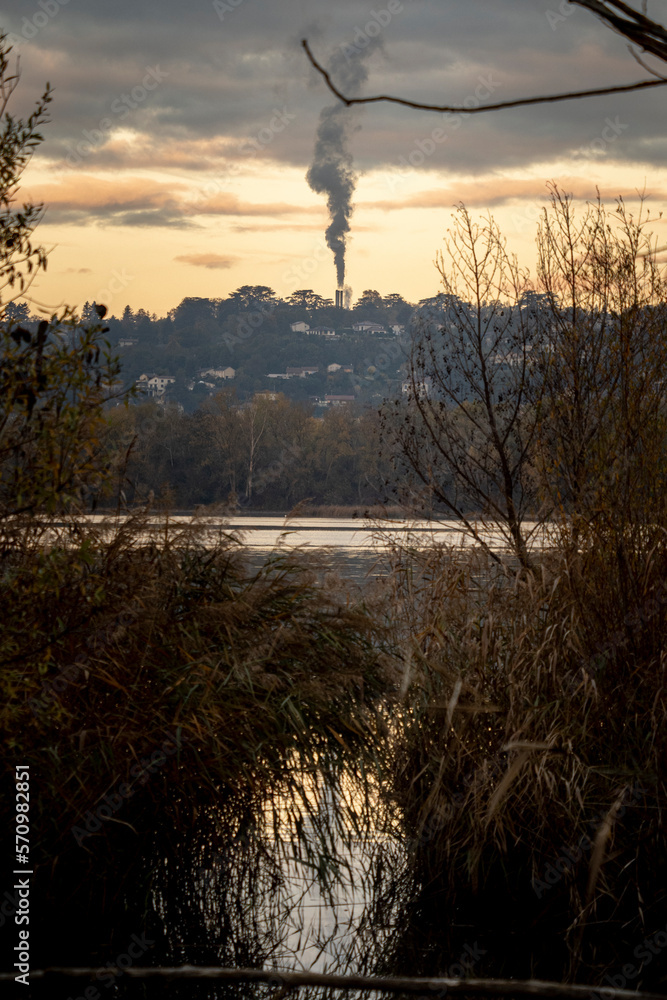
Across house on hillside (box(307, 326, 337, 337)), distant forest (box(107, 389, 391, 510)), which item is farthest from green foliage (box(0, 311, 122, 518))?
house on hillside (box(307, 326, 337, 337))

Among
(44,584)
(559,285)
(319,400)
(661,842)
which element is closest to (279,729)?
(44,584)

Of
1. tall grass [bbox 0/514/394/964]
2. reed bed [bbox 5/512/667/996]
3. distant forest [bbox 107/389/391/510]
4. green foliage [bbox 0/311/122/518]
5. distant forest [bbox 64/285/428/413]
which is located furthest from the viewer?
distant forest [bbox 64/285/428/413]

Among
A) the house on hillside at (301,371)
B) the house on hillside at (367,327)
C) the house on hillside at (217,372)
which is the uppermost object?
the house on hillside at (367,327)

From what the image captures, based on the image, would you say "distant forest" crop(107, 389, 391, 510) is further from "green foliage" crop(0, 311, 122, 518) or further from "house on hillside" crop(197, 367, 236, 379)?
"green foliage" crop(0, 311, 122, 518)

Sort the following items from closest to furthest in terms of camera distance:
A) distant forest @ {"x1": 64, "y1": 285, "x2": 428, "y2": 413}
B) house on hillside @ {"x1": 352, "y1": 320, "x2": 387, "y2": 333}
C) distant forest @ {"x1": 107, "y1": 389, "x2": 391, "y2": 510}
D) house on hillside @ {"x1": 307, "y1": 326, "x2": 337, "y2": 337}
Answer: distant forest @ {"x1": 107, "y1": 389, "x2": 391, "y2": 510}
distant forest @ {"x1": 64, "y1": 285, "x2": 428, "y2": 413}
house on hillside @ {"x1": 307, "y1": 326, "x2": 337, "y2": 337}
house on hillside @ {"x1": 352, "y1": 320, "x2": 387, "y2": 333}

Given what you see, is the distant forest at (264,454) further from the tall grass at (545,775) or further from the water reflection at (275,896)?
the water reflection at (275,896)

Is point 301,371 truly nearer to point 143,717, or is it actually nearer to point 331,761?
point 331,761

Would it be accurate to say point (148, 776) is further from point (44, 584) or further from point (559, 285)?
point (559, 285)

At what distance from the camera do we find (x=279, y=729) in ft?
16.0

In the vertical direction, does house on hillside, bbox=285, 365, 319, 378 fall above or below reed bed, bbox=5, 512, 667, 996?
above

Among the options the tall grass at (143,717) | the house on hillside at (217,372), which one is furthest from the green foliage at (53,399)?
the house on hillside at (217,372)

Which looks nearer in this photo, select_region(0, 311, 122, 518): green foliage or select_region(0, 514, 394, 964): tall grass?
select_region(0, 311, 122, 518): green foliage

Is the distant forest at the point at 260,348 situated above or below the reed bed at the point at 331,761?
above

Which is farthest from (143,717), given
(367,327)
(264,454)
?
(367,327)
